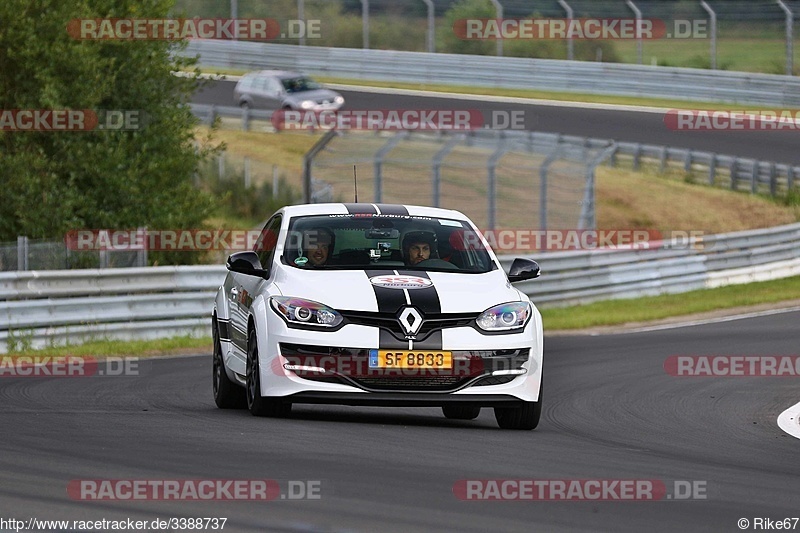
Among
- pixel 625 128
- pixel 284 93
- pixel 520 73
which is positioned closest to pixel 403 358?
pixel 625 128

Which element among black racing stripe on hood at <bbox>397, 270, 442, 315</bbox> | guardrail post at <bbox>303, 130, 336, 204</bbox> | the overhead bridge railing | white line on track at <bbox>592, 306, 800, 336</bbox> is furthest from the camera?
the overhead bridge railing

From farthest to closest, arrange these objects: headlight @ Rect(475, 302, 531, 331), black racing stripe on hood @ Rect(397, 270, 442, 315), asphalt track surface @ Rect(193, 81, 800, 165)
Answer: asphalt track surface @ Rect(193, 81, 800, 165), headlight @ Rect(475, 302, 531, 331), black racing stripe on hood @ Rect(397, 270, 442, 315)

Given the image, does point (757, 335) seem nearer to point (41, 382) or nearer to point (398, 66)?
point (41, 382)

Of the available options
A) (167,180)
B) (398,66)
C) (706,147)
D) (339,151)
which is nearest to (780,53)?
(706,147)

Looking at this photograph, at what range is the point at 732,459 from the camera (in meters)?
9.23

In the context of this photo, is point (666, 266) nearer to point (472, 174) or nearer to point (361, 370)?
point (472, 174)

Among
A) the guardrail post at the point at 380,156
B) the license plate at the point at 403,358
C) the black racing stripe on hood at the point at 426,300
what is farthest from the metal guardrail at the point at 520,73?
the license plate at the point at 403,358

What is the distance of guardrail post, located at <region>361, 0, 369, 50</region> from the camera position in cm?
4391

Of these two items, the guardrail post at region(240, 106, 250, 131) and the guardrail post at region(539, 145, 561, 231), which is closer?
the guardrail post at region(539, 145, 561, 231)

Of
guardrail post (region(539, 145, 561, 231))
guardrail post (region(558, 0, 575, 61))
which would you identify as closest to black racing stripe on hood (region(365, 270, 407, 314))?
guardrail post (region(539, 145, 561, 231))

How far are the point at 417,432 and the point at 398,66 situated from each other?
36816mm

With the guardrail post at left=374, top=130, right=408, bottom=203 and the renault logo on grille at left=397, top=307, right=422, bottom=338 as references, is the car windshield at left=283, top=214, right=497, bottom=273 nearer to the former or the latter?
the renault logo on grille at left=397, top=307, right=422, bottom=338

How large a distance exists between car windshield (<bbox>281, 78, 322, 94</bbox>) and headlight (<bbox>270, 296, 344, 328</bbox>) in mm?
32821

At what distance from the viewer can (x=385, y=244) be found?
11.0m
